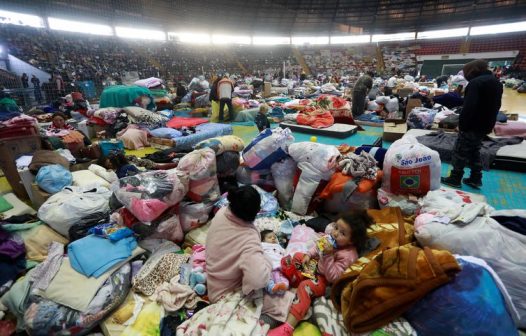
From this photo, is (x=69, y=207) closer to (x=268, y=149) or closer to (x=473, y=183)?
(x=268, y=149)

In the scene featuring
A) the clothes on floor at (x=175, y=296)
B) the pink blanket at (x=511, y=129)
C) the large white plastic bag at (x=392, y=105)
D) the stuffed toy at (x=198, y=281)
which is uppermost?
the large white plastic bag at (x=392, y=105)

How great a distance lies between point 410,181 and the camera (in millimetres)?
2461

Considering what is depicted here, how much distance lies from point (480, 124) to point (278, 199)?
2.46 m

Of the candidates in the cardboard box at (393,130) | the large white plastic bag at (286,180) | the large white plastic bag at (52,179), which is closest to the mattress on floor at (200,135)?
the large white plastic bag at (52,179)

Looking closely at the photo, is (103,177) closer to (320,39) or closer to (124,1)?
(124,1)

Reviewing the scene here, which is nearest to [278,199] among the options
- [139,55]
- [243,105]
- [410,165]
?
[410,165]

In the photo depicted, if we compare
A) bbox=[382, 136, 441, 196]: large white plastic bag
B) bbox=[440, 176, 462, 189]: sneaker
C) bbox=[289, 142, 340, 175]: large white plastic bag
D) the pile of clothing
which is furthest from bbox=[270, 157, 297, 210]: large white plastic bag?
bbox=[440, 176, 462, 189]: sneaker

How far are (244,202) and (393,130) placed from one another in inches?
181

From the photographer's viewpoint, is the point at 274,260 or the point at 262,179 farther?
the point at 262,179

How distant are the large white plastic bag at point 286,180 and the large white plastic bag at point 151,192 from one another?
3.40ft

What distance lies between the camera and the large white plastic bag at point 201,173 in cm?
268

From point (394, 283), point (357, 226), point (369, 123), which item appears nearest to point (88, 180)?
point (357, 226)

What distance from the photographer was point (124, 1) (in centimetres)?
1590

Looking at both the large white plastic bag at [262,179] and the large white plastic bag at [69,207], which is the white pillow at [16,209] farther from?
the large white plastic bag at [262,179]
